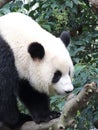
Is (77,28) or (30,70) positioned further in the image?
(77,28)

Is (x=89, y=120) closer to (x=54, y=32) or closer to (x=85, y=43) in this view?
(x=85, y=43)

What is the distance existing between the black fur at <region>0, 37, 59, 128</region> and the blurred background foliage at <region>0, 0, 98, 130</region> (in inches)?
5.4

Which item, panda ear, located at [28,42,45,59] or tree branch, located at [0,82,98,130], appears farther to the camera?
panda ear, located at [28,42,45,59]

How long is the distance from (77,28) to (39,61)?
1.03 meters

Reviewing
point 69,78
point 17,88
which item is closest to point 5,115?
point 17,88

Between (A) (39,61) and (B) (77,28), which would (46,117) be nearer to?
(A) (39,61)

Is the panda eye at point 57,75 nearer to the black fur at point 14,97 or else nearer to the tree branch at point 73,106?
the black fur at point 14,97

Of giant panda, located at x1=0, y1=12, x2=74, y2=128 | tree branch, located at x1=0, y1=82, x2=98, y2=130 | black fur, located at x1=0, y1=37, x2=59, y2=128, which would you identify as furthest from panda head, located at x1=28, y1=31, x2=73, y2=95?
tree branch, located at x1=0, y1=82, x2=98, y2=130

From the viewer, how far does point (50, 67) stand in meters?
3.10

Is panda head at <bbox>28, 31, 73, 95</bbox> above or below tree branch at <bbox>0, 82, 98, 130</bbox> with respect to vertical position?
below

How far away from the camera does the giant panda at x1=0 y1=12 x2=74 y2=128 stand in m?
3.07

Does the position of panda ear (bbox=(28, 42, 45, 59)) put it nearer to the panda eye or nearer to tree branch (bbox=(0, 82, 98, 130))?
the panda eye

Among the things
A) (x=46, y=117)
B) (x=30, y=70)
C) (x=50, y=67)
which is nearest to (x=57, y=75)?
(x=50, y=67)

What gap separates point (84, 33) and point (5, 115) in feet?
3.44
